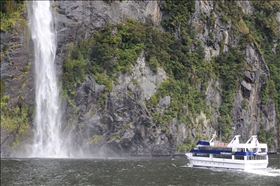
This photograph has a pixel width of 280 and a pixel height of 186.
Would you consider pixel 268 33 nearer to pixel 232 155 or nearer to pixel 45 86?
pixel 232 155

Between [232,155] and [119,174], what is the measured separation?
19.0 meters

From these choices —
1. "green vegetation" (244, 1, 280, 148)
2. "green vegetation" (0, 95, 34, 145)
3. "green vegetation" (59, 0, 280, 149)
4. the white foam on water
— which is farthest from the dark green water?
"green vegetation" (244, 1, 280, 148)

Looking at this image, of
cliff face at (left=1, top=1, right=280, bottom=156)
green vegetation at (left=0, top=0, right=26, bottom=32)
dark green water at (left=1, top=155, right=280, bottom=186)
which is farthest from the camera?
cliff face at (left=1, top=1, right=280, bottom=156)

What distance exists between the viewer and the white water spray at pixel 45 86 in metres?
76.2

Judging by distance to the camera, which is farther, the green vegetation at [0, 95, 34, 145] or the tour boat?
the green vegetation at [0, 95, 34, 145]

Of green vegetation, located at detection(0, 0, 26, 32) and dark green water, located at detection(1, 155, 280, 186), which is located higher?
green vegetation, located at detection(0, 0, 26, 32)

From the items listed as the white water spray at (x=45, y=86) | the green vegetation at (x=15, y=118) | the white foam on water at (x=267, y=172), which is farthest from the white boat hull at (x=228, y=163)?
the green vegetation at (x=15, y=118)

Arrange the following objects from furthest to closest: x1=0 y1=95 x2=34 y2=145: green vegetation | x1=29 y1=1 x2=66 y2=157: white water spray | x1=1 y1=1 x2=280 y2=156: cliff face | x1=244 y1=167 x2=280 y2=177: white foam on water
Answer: x1=1 y1=1 x2=280 y2=156: cliff face, x1=29 y1=1 x2=66 y2=157: white water spray, x1=0 y1=95 x2=34 y2=145: green vegetation, x1=244 y1=167 x2=280 y2=177: white foam on water

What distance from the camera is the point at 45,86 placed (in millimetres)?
79125

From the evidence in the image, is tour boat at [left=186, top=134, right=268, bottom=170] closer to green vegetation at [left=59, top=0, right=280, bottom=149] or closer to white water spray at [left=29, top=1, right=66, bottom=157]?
green vegetation at [left=59, top=0, right=280, bottom=149]

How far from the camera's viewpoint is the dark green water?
159 ft

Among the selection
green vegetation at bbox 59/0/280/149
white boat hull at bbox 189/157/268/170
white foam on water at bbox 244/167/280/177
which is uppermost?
green vegetation at bbox 59/0/280/149

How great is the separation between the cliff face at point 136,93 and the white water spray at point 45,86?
136 cm

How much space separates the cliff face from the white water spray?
1.36 m
